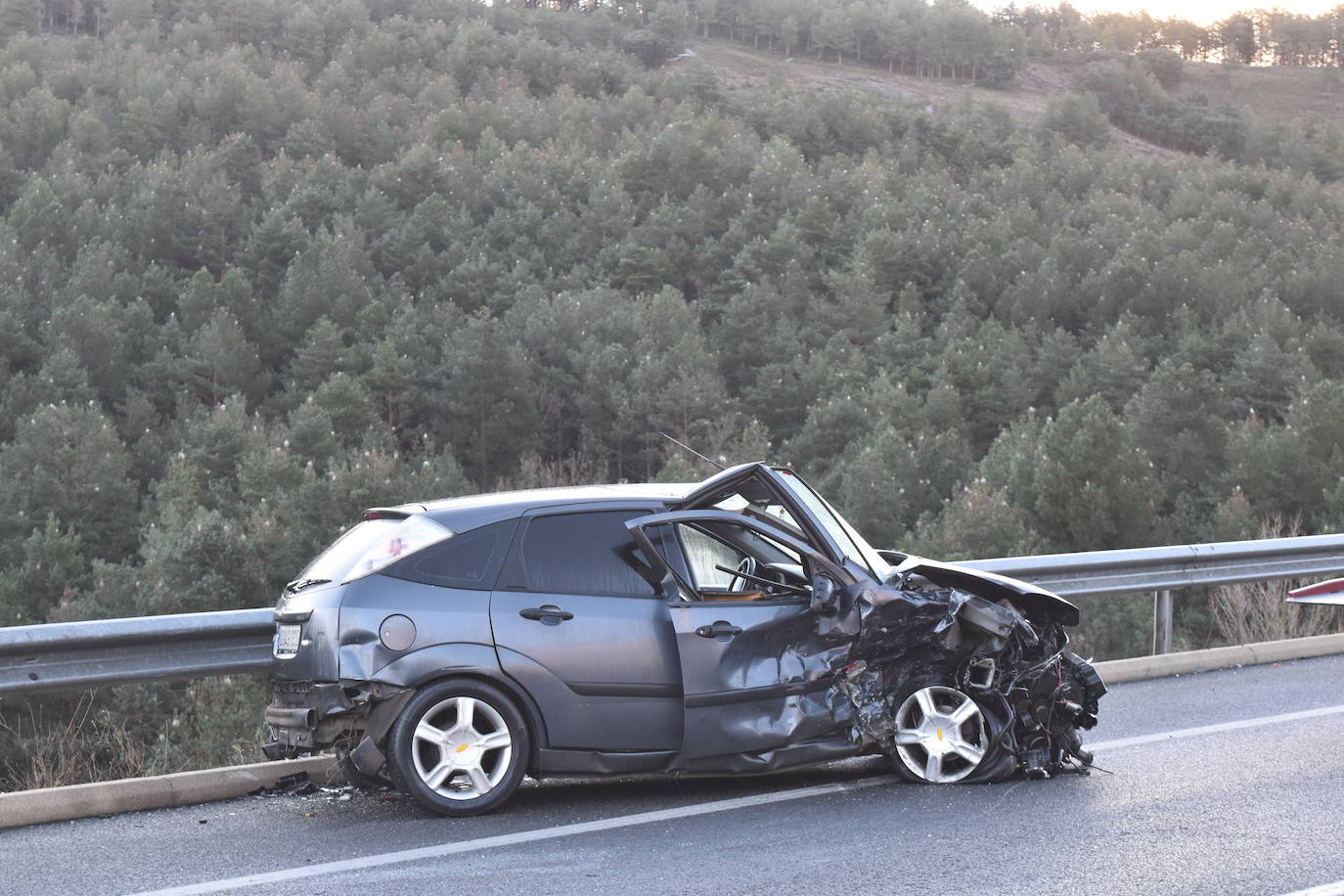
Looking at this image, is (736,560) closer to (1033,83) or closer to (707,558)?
(707,558)

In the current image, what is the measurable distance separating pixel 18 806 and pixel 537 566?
99.1 inches

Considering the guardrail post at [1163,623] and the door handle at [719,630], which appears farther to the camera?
the guardrail post at [1163,623]

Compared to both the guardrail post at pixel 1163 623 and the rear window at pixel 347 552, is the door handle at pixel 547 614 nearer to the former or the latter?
the rear window at pixel 347 552

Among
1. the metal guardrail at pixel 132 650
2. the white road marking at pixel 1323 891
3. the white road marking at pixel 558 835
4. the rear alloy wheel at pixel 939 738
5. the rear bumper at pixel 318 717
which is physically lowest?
the white road marking at pixel 558 835

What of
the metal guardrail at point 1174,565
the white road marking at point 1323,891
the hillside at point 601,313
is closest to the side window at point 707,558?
the white road marking at point 1323,891

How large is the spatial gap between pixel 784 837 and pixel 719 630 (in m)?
1.00

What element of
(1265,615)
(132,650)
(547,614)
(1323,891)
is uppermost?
(547,614)

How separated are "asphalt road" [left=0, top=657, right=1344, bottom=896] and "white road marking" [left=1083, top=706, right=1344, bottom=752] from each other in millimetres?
123

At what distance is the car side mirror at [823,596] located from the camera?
672cm

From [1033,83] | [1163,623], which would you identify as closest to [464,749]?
[1163,623]

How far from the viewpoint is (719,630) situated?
21.8 feet

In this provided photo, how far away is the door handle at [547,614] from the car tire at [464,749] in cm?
36

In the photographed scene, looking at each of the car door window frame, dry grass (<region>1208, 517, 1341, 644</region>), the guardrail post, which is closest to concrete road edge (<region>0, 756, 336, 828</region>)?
the car door window frame

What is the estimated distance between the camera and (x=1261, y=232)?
327 ft
